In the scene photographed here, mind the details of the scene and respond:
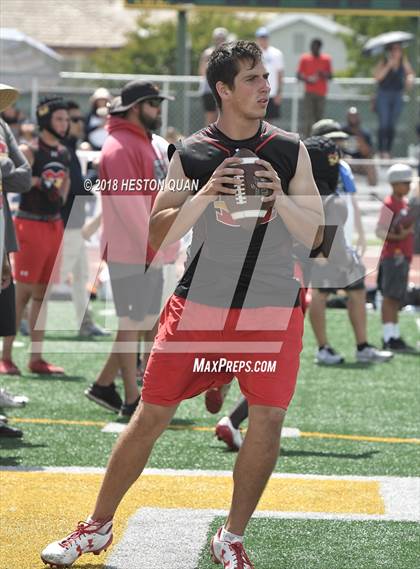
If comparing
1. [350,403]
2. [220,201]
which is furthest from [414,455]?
[220,201]

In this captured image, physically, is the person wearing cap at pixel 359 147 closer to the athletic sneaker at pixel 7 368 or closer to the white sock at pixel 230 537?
the athletic sneaker at pixel 7 368

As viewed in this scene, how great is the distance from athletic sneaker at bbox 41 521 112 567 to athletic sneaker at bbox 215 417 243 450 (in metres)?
2.21

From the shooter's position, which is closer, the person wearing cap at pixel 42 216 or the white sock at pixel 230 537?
the white sock at pixel 230 537

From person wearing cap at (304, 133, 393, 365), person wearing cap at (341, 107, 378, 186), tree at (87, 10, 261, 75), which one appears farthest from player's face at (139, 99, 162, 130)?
tree at (87, 10, 261, 75)

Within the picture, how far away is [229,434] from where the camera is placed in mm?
7113

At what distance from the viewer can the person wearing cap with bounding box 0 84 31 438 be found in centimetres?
709

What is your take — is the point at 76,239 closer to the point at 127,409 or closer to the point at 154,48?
the point at 127,409

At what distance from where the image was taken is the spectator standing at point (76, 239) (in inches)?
426

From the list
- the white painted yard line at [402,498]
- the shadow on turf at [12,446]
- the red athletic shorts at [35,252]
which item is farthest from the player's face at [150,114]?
the white painted yard line at [402,498]

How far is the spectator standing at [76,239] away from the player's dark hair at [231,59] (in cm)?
579

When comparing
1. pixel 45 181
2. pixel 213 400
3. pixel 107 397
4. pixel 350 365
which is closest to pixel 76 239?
pixel 45 181

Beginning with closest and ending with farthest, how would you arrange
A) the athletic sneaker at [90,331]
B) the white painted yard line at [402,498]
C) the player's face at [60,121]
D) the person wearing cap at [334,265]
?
the white painted yard line at [402,498]
the person wearing cap at [334,265]
the player's face at [60,121]
the athletic sneaker at [90,331]

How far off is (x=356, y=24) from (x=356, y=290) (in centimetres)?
4664

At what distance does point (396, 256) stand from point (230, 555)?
7.23 metres
